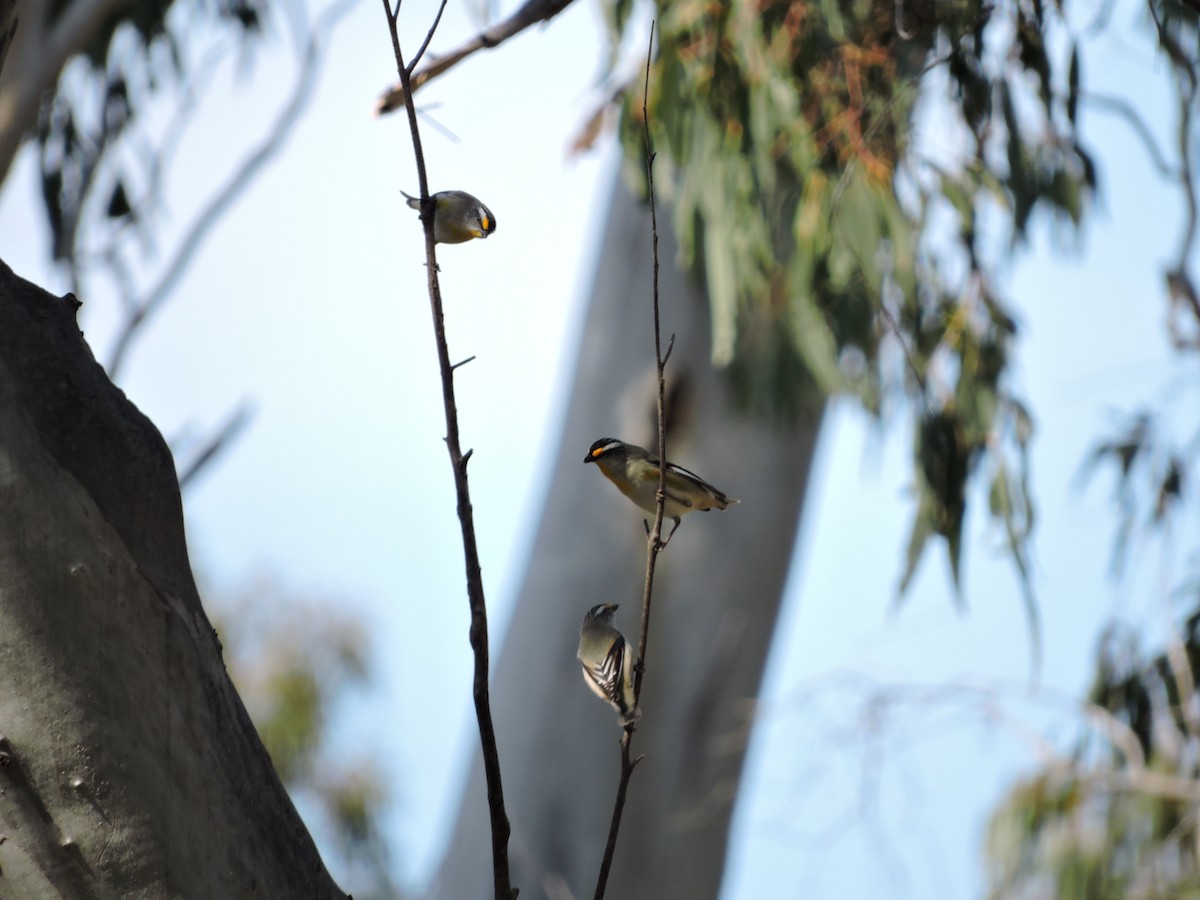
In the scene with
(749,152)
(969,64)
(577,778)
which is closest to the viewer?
(969,64)

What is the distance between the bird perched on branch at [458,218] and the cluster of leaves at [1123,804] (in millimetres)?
2786

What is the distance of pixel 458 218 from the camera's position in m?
1.16

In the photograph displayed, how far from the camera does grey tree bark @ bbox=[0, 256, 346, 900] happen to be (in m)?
1.01

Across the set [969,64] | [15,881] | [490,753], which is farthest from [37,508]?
[969,64]

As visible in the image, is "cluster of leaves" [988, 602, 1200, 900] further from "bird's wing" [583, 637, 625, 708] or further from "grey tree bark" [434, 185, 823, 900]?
"bird's wing" [583, 637, 625, 708]

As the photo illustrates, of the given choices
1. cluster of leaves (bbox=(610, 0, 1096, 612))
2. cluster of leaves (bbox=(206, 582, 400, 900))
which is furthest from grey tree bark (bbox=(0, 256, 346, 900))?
cluster of leaves (bbox=(206, 582, 400, 900))

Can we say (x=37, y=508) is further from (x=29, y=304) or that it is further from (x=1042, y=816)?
(x=1042, y=816)

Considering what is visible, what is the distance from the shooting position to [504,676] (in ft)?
14.2

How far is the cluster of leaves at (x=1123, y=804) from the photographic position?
11.8 feet

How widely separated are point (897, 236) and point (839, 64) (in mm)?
413

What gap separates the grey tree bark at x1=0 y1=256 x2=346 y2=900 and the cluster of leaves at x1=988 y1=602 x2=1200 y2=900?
2893 mm

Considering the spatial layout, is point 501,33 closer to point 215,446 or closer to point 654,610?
point 215,446

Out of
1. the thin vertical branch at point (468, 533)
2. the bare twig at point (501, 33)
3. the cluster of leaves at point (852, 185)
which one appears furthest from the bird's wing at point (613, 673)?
the cluster of leaves at point (852, 185)

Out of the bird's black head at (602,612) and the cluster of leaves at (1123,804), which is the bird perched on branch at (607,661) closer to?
the bird's black head at (602,612)
